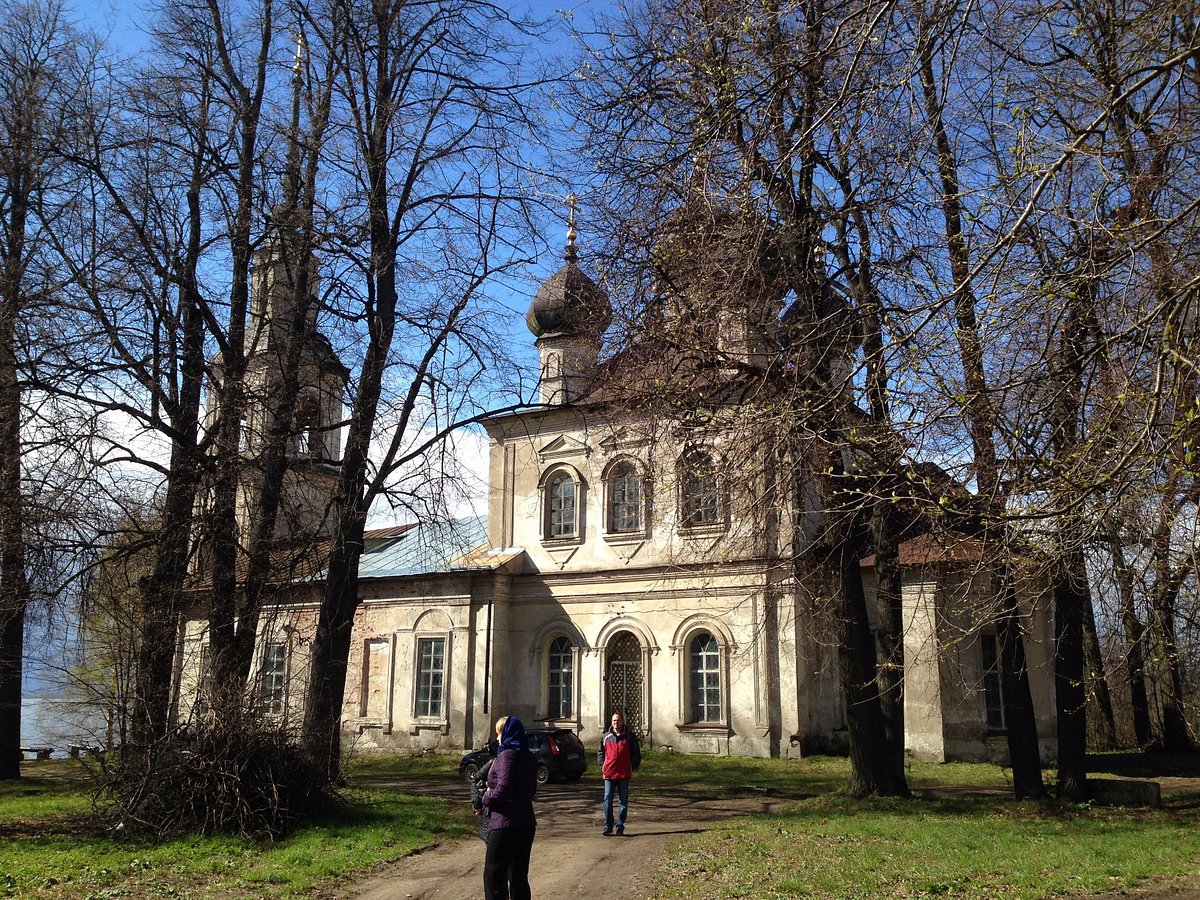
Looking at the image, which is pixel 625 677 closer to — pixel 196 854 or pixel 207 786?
pixel 207 786

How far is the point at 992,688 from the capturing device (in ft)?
70.3

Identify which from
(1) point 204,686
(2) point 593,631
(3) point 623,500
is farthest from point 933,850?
(3) point 623,500

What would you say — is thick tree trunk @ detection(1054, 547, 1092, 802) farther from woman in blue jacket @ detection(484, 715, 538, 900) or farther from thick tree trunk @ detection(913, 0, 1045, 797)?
woman in blue jacket @ detection(484, 715, 538, 900)

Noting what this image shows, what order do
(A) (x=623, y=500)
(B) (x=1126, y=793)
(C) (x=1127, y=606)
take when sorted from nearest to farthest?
(C) (x=1127, y=606) → (B) (x=1126, y=793) → (A) (x=623, y=500)

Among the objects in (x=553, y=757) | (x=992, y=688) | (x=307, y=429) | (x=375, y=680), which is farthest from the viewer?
(x=375, y=680)

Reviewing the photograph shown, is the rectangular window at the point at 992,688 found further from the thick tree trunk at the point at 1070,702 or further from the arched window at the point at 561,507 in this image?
the arched window at the point at 561,507

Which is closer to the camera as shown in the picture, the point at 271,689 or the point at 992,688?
the point at 271,689

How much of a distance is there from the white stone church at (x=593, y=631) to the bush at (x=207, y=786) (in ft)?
18.4

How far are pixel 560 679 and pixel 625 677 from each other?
1.93m

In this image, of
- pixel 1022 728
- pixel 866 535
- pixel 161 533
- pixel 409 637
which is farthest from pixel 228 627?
pixel 409 637

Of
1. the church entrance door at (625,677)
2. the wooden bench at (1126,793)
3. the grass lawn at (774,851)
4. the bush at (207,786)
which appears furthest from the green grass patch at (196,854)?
the church entrance door at (625,677)

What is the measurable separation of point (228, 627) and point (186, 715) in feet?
6.22

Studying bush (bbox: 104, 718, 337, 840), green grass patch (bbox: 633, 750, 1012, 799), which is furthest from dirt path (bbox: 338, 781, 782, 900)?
bush (bbox: 104, 718, 337, 840)

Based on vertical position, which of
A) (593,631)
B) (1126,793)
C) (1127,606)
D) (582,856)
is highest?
(593,631)
